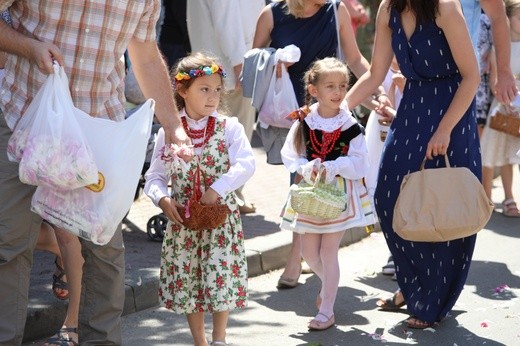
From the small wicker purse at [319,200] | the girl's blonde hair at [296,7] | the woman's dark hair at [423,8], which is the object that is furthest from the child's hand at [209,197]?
the girl's blonde hair at [296,7]

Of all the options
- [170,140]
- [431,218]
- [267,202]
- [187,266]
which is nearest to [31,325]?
[187,266]

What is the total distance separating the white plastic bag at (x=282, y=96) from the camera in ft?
24.1

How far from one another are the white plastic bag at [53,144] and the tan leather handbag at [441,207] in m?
1.88

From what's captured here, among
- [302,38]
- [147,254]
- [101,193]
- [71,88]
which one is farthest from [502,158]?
[101,193]

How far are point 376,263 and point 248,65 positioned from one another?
5.88 feet

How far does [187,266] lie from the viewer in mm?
5871

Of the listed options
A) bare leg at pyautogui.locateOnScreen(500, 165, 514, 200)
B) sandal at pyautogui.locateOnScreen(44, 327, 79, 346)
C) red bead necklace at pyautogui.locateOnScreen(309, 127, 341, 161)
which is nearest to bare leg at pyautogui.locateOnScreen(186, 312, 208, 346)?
sandal at pyautogui.locateOnScreen(44, 327, 79, 346)

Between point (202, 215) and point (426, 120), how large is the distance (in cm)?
149

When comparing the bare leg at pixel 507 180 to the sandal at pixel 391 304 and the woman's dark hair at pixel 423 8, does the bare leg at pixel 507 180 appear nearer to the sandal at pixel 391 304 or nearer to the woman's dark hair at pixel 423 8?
the sandal at pixel 391 304

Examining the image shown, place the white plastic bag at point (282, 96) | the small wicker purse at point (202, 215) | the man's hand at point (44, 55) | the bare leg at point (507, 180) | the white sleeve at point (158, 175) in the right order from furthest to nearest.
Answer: the bare leg at point (507, 180)
the white plastic bag at point (282, 96)
the white sleeve at point (158, 175)
the small wicker purse at point (202, 215)
the man's hand at point (44, 55)

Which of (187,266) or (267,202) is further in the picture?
(267,202)

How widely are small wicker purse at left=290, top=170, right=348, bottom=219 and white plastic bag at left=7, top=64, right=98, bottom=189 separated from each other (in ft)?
6.08

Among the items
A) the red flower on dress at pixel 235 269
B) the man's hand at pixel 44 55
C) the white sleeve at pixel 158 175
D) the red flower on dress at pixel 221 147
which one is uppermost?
the man's hand at pixel 44 55

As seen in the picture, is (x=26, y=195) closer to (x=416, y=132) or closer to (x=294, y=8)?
(x=416, y=132)
